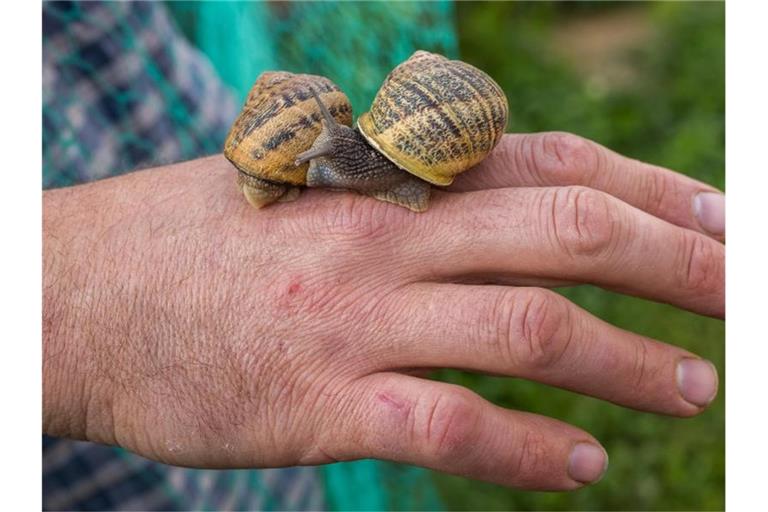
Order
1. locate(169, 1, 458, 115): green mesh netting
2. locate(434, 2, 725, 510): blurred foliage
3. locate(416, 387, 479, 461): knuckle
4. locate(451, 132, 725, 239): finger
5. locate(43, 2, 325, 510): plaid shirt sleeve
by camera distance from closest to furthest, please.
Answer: locate(416, 387, 479, 461): knuckle < locate(451, 132, 725, 239): finger < locate(43, 2, 325, 510): plaid shirt sleeve < locate(169, 1, 458, 115): green mesh netting < locate(434, 2, 725, 510): blurred foliage

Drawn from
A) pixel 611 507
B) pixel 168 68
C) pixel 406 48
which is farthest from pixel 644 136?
pixel 168 68

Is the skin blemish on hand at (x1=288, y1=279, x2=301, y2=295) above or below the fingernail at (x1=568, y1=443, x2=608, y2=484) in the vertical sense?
above

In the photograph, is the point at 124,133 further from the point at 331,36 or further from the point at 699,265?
the point at 699,265

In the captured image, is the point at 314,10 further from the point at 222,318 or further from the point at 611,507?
the point at 611,507

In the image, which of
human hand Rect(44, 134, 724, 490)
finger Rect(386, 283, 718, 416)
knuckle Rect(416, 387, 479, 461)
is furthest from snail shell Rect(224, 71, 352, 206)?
knuckle Rect(416, 387, 479, 461)

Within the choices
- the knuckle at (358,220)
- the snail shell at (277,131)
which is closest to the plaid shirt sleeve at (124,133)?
the snail shell at (277,131)

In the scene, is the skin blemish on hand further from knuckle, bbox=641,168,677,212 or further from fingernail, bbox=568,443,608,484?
knuckle, bbox=641,168,677,212

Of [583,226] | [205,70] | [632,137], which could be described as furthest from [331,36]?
[632,137]
